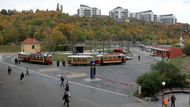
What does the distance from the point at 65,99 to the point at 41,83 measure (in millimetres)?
12793

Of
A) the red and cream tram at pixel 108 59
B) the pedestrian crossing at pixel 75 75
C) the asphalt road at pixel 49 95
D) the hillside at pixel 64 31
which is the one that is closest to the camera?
the asphalt road at pixel 49 95

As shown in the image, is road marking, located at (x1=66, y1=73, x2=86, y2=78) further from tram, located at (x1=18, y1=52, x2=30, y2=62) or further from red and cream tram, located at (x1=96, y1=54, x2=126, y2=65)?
tram, located at (x1=18, y1=52, x2=30, y2=62)

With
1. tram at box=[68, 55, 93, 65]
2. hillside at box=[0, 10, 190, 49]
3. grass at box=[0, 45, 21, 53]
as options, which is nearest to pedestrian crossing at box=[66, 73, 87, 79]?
tram at box=[68, 55, 93, 65]

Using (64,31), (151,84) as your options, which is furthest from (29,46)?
(151,84)

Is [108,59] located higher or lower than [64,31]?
lower

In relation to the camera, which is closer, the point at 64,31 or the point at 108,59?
the point at 108,59

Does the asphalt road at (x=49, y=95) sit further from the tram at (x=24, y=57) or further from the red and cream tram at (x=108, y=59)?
the tram at (x=24, y=57)

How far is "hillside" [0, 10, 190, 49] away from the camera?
4085 inches

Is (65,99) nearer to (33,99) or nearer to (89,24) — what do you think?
(33,99)

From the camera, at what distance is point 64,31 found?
352 feet

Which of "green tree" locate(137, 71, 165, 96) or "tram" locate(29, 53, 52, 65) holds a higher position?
"tram" locate(29, 53, 52, 65)

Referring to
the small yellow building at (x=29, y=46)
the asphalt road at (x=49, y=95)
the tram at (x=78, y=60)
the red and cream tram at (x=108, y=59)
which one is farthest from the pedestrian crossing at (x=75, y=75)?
the small yellow building at (x=29, y=46)

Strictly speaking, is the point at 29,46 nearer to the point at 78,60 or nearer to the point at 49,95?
the point at 78,60

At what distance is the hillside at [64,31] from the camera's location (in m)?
104
